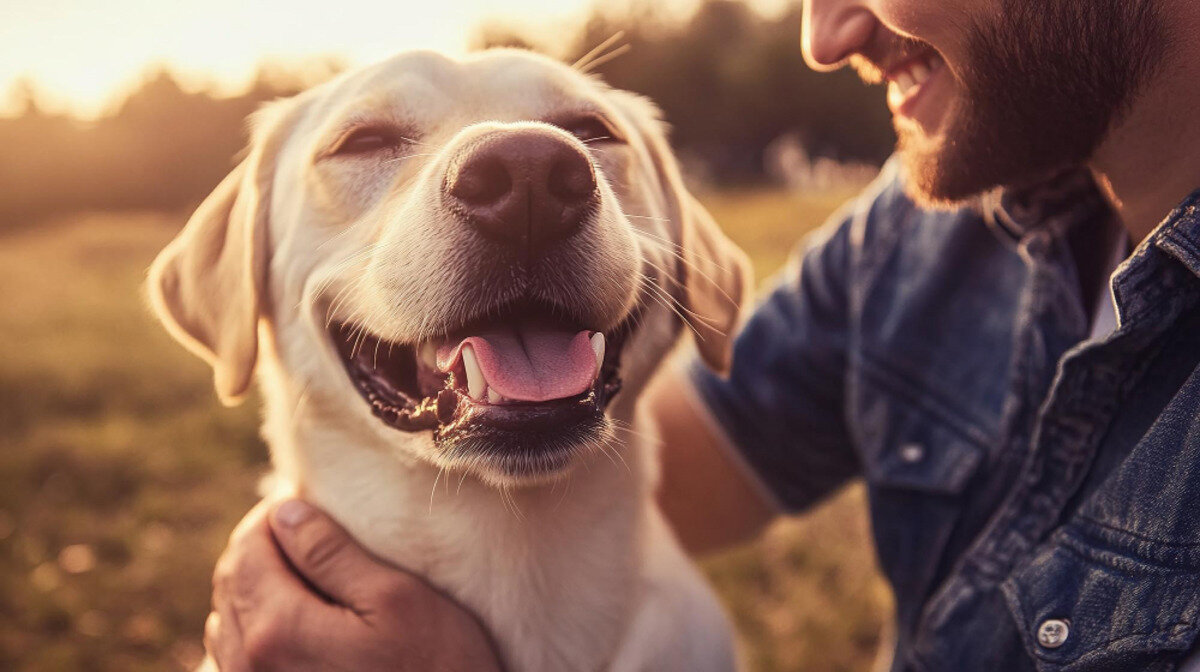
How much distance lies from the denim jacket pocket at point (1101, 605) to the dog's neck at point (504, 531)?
2.92 ft

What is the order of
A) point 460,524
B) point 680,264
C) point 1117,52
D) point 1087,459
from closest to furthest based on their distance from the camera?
point 1117,52 < point 1087,459 < point 460,524 < point 680,264

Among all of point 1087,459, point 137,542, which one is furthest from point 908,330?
point 137,542

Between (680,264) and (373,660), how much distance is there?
125cm

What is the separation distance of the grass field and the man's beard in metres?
2.11

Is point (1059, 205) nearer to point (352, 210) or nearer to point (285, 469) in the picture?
point (352, 210)

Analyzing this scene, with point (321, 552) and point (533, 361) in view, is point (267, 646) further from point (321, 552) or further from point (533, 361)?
point (533, 361)

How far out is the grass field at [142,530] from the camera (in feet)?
11.3

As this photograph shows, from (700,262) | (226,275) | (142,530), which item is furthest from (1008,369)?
(142,530)

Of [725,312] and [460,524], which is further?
[725,312]

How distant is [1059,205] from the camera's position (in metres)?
2.13

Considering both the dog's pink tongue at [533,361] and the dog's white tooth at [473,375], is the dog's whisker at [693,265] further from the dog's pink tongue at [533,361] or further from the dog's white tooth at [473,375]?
the dog's white tooth at [473,375]

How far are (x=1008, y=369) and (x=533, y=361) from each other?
1.26 m

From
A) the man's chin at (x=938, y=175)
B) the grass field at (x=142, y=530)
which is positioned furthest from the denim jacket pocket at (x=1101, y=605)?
the grass field at (x=142, y=530)

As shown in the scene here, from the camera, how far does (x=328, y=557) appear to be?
1949mm
